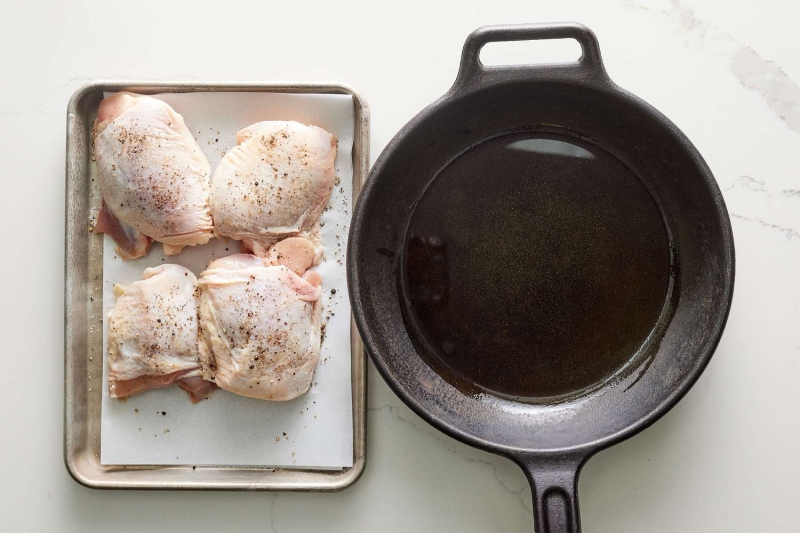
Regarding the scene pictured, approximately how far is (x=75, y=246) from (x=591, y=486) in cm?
98

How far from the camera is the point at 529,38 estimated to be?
96 centimetres

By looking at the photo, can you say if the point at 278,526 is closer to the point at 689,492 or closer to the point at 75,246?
the point at 75,246

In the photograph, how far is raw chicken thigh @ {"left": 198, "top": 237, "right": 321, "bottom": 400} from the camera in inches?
41.5

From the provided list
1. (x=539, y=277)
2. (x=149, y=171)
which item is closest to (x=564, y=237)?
(x=539, y=277)

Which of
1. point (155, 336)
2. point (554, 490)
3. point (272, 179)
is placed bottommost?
point (554, 490)

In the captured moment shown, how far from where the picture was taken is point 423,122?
1.00 metres

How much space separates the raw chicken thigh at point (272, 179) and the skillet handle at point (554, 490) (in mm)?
542

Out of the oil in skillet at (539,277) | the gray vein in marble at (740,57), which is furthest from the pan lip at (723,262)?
the gray vein in marble at (740,57)

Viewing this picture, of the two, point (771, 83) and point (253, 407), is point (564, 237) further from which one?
point (253, 407)

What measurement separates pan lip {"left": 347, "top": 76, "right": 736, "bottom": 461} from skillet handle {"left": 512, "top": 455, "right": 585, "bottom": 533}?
21mm

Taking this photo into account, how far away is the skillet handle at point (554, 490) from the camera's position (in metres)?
0.93

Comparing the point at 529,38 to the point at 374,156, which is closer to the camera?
the point at 529,38

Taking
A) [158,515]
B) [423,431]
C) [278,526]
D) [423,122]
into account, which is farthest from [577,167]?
[158,515]

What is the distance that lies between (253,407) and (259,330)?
14cm
